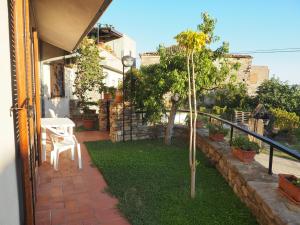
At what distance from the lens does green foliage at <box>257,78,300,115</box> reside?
1498 cm

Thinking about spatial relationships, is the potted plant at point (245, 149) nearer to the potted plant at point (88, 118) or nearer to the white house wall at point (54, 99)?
the potted plant at point (88, 118)

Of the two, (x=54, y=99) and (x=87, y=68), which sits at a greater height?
(x=87, y=68)

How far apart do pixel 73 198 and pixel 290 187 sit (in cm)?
275

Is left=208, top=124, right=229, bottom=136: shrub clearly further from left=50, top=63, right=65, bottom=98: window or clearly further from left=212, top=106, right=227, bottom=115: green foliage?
left=212, top=106, right=227, bottom=115: green foliage

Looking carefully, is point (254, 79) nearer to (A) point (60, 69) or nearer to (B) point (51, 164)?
(A) point (60, 69)

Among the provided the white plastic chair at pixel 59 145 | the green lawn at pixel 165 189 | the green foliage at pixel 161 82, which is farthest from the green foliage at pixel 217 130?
the white plastic chair at pixel 59 145

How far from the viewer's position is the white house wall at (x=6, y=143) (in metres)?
1.60

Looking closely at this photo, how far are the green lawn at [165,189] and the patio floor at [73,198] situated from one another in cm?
16

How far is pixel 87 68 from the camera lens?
9047mm

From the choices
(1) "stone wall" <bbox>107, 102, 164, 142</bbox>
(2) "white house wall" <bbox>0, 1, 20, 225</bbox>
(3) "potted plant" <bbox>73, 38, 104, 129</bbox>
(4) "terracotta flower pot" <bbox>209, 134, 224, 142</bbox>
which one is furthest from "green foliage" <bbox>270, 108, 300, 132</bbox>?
(2) "white house wall" <bbox>0, 1, 20, 225</bbox>

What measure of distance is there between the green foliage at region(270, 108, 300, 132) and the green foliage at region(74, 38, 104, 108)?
957 centimetres

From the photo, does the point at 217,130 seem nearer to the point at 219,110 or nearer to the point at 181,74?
the point at 181,74

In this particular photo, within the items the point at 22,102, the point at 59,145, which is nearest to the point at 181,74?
the point at 59,145

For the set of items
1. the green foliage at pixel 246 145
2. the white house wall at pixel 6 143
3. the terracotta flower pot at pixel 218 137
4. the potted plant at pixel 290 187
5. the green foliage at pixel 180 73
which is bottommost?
the potted plant at pixel 290 187
